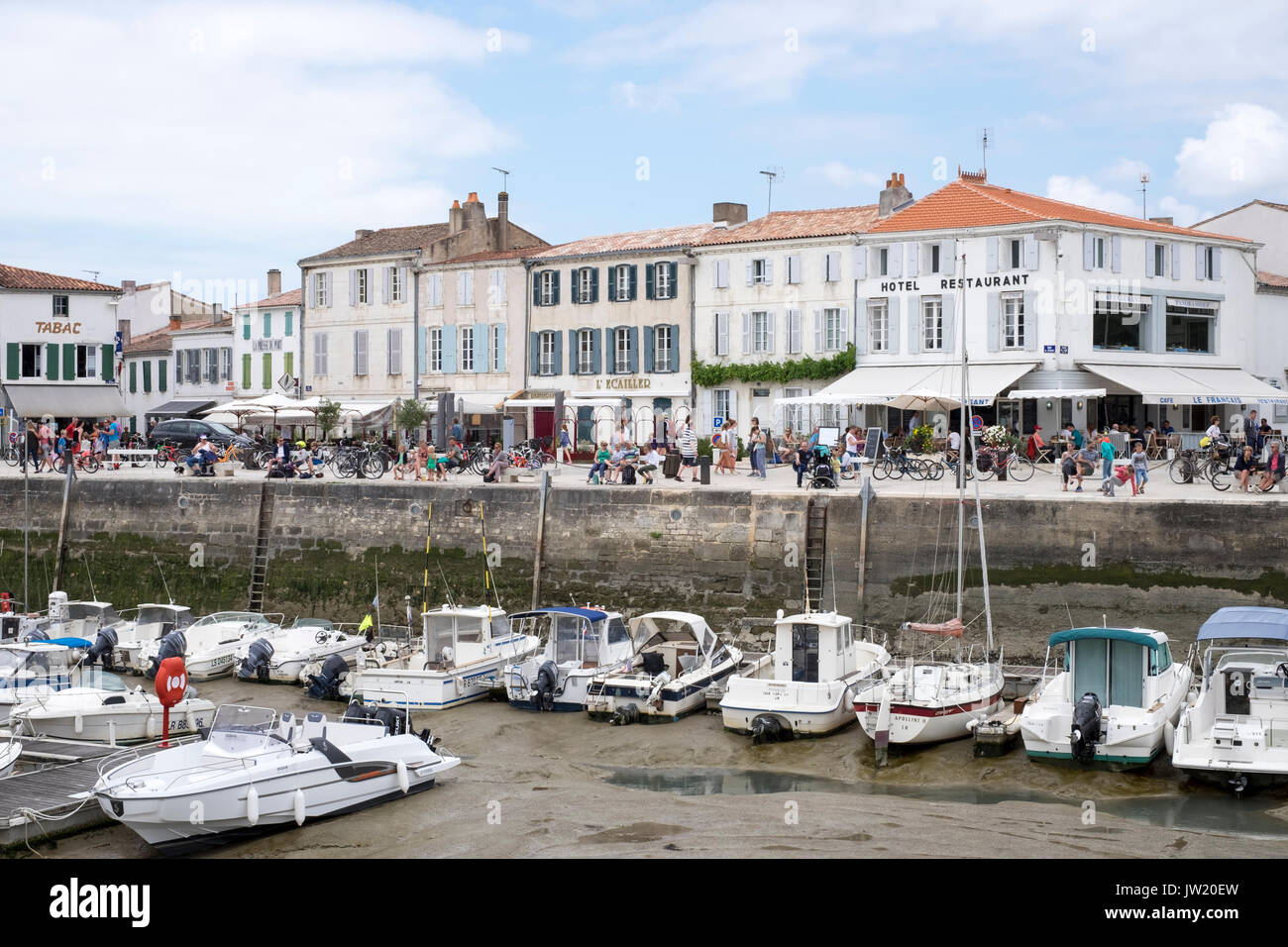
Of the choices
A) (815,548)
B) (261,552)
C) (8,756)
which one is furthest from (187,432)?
(8,756)

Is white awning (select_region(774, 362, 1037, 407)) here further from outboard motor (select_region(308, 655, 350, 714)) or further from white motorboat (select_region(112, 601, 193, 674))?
outboard motor (select_region(308, 655, 350, 714))

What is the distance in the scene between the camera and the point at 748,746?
17.8m

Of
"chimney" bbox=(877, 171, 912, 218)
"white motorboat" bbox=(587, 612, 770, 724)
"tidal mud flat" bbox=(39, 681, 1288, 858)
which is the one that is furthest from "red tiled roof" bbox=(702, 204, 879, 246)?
"tidal mud flat" bbox=(39, 681, 1288, 858)

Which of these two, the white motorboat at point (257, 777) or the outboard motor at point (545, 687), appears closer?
the white motorboat at point (257, 777)

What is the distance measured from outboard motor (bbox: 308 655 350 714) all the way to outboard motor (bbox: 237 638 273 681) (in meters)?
1.73

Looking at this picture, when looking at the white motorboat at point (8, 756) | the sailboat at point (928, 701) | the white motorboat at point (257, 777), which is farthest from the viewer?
the sailboat at point (928, 701)

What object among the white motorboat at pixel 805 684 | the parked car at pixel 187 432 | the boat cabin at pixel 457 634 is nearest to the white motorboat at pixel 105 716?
the boat cabin at pixel 457 634

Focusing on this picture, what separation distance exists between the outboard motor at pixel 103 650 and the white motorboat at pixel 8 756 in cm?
837

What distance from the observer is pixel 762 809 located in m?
14.7

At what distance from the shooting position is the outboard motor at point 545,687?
65.2 ft

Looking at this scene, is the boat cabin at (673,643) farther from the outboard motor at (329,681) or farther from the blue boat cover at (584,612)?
the outboard motor at (329,681)

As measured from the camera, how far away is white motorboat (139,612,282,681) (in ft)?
74.8
